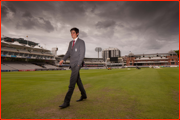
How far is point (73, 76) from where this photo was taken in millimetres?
3248

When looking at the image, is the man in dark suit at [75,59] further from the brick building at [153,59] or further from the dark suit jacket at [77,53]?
the brick building at [153,59]

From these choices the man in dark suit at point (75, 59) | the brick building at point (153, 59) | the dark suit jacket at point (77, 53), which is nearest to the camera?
the man in dark suit at point (75, 59)

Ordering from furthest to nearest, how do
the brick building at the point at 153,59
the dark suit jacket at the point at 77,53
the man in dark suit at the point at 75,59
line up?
the brick building at the point at 153,59 < the dark suit jacket at the point at 77,53 < the man in dark suit at the point at 75,59

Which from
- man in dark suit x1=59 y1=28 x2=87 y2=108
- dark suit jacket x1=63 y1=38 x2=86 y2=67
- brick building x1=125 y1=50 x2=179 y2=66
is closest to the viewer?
man in dark suit x1=59 y1=28 x2=87 y2=108

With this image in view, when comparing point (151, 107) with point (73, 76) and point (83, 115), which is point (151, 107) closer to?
point (83, 115)

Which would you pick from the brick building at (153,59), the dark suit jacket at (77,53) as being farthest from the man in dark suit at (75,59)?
the brick building at (153,59)

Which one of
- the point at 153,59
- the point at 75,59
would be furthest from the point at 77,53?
the point at 153,59

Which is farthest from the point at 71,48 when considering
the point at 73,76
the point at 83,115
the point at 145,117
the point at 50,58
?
the point at 50,58

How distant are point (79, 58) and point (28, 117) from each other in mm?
2010

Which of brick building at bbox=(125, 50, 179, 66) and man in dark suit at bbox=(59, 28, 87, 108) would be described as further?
brick building at bbox=(125, 50, 179, 66)

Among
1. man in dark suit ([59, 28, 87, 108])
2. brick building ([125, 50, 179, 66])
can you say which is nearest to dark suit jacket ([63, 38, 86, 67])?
man in dark suit ([59, 28, 87, 108])

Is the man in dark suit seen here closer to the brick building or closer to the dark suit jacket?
the dark suit jacket

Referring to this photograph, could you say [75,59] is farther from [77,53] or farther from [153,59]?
[153,59]

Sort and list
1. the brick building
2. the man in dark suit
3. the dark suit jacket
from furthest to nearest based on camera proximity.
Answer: the brick building < the dark suit jacket < the man in dark suit
